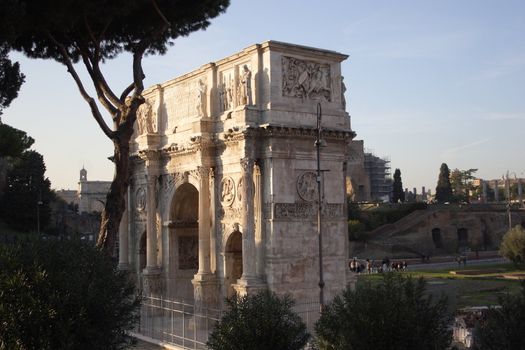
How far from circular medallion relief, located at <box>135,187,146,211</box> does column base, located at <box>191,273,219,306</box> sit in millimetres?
5307

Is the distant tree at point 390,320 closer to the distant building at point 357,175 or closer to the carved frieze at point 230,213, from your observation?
the carved frieze at point 230,213

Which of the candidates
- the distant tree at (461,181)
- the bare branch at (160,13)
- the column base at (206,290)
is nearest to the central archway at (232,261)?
the column base at (206,290)

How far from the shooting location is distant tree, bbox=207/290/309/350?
10.4m

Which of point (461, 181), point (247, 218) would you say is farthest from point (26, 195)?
point (461, 181)

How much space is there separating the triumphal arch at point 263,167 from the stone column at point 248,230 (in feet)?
0.09

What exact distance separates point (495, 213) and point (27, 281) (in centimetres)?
4907

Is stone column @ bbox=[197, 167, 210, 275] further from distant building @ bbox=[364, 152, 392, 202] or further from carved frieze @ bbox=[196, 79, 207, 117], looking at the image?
distant building @ bbox=[364, 152, 392, 202]

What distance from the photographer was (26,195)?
4694cm

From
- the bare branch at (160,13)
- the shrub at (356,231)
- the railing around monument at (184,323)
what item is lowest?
the railing around monument at (184,323)

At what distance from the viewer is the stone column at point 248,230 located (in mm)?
17359

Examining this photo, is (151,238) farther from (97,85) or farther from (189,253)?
(97,85)

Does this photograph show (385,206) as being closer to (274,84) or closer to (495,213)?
(495,213)

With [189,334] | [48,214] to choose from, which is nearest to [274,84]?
[189,334]

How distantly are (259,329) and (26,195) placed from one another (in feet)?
132
